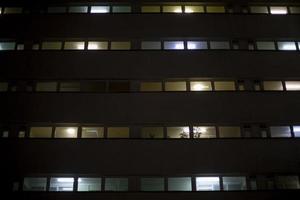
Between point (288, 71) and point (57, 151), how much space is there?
9978 millimetres

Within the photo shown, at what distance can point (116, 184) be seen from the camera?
14375 mm

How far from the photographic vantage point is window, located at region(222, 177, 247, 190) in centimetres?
1445

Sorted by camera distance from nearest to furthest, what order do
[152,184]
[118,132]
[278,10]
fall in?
[152,184] < [118,132] < [278,10]

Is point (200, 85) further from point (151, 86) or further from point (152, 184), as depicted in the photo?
point (152, 184)

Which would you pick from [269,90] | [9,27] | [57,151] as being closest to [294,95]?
[269,90]

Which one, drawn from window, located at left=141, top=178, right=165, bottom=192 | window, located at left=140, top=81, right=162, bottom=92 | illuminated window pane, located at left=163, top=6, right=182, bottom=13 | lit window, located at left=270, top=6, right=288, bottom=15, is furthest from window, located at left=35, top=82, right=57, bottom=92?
lit window, located at left=270, top=6, right=288, bottom=15

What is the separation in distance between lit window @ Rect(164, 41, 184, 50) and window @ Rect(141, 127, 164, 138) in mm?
3953

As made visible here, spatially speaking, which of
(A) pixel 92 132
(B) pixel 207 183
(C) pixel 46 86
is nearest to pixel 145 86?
(A) pixel 92 132

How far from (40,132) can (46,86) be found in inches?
82.2

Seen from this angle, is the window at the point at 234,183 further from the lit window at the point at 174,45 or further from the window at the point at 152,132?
the lit window at the point at 174,45

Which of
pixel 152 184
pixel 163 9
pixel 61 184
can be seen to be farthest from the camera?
pixel 163 9

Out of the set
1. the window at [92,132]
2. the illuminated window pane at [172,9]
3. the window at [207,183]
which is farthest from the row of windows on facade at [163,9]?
the window at [207,183]

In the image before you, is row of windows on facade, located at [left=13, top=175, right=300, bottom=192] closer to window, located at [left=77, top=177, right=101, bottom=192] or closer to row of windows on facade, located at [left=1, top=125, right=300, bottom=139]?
window, located at [left=77, top=177, right=101, bottom=192]

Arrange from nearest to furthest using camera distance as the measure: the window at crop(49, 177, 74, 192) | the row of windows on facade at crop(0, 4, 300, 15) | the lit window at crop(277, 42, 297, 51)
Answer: the window at crop(49, 177, 74, 192)
the lit window at crop(277, 42, 297, 51)
the row of windows on facade at crop(0, 4, 300, 15)
